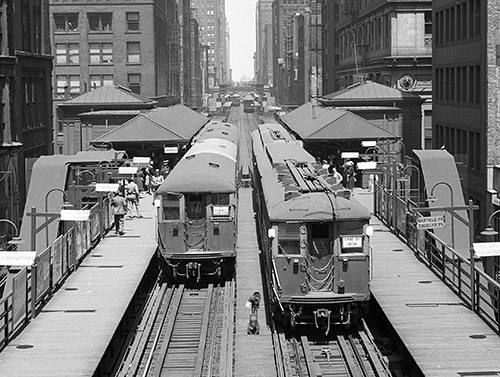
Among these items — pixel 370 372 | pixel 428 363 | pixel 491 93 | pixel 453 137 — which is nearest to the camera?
pixel 428 363

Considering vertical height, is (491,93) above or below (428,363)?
above

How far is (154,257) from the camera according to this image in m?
31.0

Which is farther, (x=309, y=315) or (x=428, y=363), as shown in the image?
(x=309, y=315)

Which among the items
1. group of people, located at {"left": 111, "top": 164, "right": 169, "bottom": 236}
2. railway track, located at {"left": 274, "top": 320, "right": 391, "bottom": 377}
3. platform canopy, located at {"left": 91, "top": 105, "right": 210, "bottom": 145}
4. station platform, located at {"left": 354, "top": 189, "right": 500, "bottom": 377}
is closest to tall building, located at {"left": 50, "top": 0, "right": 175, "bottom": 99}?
platform canopy, located at {"left": 91, "top": 105, "right": 210, "bottom": 145}

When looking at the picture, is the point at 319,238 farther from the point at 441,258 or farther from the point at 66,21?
the point at 66,21

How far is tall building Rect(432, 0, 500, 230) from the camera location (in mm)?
39875

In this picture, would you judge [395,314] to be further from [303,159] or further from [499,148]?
[499,148]

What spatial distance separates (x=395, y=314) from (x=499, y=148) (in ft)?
65.8

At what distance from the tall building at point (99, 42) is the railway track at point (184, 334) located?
6294 centimetres

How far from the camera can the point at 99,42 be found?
9000 cm

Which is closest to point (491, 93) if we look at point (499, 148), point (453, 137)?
point (499, 148)

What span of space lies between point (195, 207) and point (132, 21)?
6521 centimetres

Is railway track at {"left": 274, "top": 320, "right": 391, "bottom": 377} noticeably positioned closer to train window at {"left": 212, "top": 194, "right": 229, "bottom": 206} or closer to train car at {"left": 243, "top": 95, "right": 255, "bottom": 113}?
train window at {"left": 212, "top": 194, "right": 229, "bottom": 206}

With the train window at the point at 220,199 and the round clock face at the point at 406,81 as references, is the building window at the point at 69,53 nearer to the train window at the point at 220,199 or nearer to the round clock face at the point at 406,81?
the round clock face at the point at 406,81
